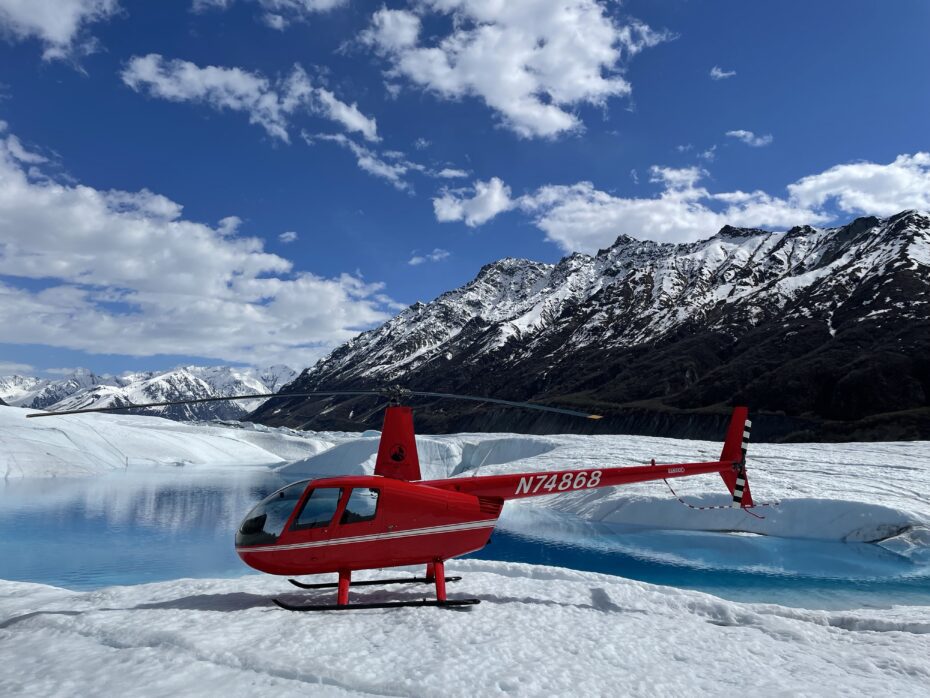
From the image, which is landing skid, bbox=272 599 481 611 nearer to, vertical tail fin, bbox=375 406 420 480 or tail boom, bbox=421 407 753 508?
tail boom, bbox=421 407 753 508

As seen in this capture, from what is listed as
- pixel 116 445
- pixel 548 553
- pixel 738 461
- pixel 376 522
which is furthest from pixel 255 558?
pixel 116 445

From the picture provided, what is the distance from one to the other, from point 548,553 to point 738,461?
9627 mm

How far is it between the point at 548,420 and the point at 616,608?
92.0 meters

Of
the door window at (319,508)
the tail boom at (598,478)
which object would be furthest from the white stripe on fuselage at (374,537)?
the tail boom at (598,478)

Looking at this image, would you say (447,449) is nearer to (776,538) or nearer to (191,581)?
(776,538)

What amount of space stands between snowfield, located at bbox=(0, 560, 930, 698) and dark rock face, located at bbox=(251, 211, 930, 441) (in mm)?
68419

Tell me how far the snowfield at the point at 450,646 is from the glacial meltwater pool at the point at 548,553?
18.2ft

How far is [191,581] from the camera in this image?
34.1 feet

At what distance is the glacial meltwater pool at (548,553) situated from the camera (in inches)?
589

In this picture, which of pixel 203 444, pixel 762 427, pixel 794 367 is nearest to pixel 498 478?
pixel 203 444

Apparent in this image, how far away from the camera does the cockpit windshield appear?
29.1 ft

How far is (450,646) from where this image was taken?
7.09 metres

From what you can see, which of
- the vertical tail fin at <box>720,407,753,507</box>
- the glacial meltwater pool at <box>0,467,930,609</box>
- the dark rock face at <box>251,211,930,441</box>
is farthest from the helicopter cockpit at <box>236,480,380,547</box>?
the dark rock face at <box>251,211,930,441</box>

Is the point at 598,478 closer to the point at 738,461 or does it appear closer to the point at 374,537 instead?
the point at 738,461
